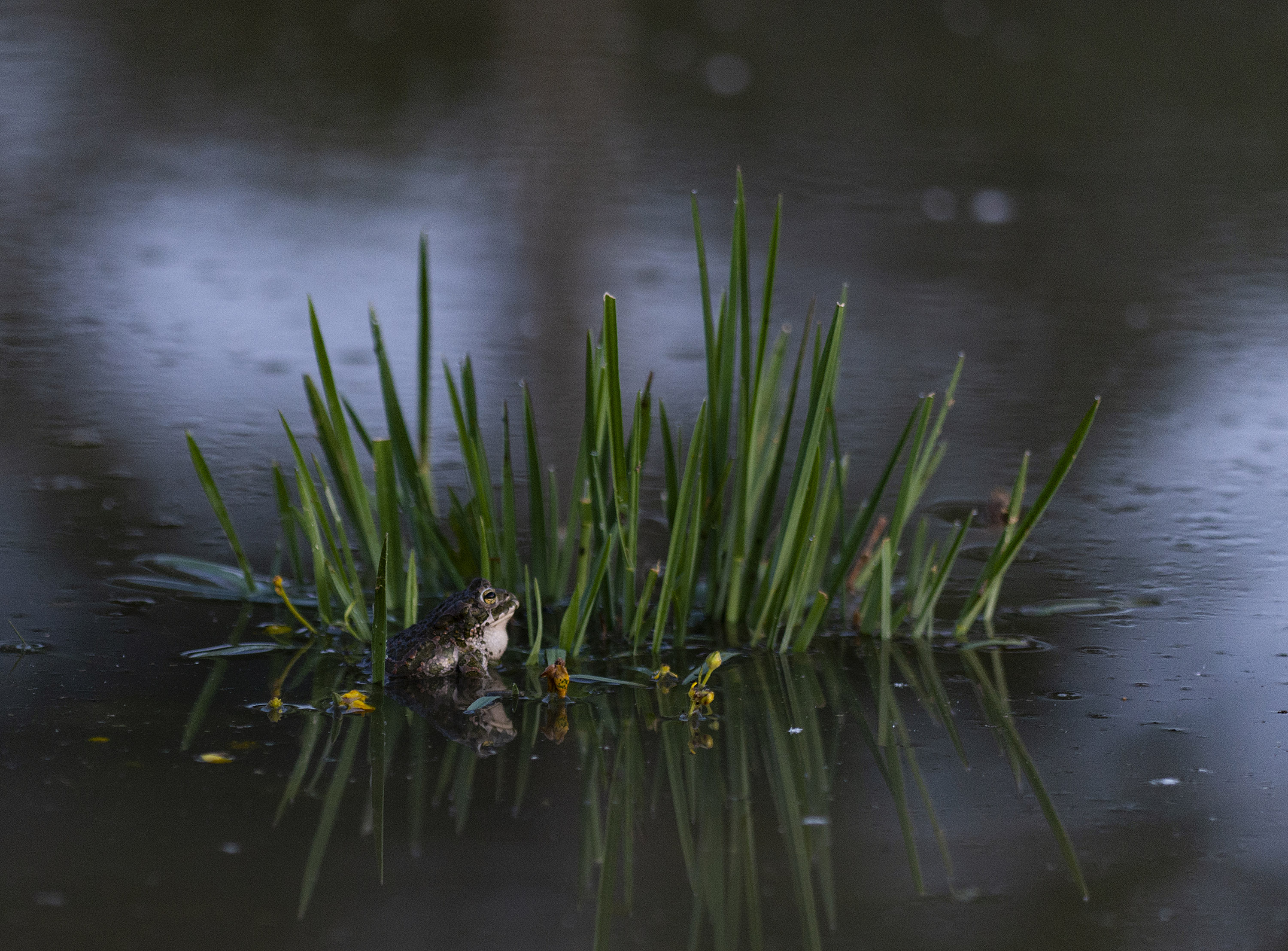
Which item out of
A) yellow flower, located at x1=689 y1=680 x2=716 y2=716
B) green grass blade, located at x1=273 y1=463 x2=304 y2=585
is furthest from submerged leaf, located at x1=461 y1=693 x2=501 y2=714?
green grass blade, located at x1=273 y1=463 x2=304 y2=585

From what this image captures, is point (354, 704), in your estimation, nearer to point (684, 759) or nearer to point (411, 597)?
point (411, 597)

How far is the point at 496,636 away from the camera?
1.72m

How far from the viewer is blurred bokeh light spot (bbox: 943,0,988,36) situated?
26.5ft

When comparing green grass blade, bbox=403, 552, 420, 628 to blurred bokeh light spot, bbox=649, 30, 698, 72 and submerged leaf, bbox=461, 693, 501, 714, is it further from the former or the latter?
blurred bokeh light spot, bbox=649, 30, 698, 72

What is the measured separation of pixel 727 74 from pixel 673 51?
0.53 metres

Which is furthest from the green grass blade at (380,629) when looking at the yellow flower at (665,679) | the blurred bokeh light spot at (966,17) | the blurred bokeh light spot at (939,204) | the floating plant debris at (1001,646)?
the blurred bokeh light spot at (966,17)

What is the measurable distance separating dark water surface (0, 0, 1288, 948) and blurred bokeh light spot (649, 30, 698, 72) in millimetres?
49

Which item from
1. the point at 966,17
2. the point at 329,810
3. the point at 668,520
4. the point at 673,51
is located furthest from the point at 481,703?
the point at 966,17

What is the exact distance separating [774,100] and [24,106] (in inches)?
141

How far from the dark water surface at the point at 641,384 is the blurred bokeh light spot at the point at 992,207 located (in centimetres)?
5

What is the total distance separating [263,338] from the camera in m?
3.50

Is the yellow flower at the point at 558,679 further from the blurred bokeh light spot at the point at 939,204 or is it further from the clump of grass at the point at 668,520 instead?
the blurred bokeh light spot at the point at 939,204

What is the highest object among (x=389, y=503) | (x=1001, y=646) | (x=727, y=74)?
(x=727, y=74)

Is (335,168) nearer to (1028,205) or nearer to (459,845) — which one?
(1028,205)
